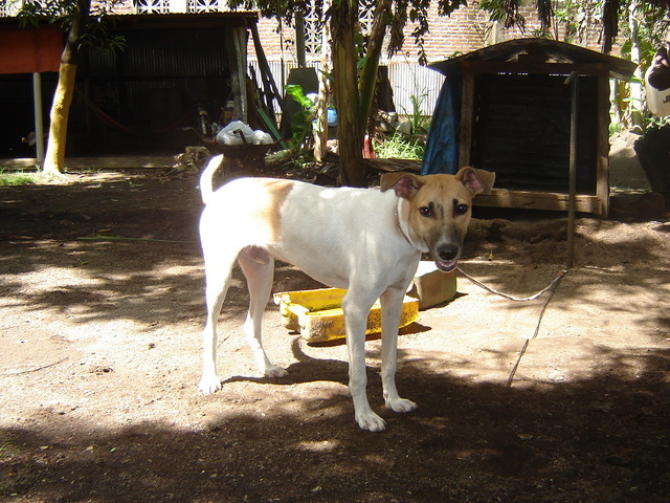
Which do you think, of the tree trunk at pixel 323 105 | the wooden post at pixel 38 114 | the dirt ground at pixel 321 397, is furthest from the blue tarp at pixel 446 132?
the wooden post at pixel 38 114

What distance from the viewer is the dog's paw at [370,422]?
3734mm

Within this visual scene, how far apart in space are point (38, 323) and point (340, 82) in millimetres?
5548

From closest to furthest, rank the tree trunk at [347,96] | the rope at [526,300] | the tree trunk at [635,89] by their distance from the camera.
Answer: the rope at [526,300], the tree trunk at [347,96], the tree trunk at [635,89]

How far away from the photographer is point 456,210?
353 cm

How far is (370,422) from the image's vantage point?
12.3ft

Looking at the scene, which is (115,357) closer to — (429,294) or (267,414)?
(267,414)

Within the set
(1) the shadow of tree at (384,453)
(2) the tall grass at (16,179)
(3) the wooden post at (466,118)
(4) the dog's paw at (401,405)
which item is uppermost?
(3) the wooden post at (466,118)

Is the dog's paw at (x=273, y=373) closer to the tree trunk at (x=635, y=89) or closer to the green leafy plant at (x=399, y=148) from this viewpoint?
the green leafy plant at (x=399, y=148)

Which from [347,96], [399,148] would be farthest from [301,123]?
[347,96]

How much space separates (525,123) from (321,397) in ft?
21.0

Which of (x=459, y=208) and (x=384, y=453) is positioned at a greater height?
(x=459, y=208)

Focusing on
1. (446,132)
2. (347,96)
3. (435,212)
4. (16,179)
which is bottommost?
(16,179)

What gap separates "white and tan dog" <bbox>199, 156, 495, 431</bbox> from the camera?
354 cm

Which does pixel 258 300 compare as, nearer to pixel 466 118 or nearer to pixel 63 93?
pixel 466 118
